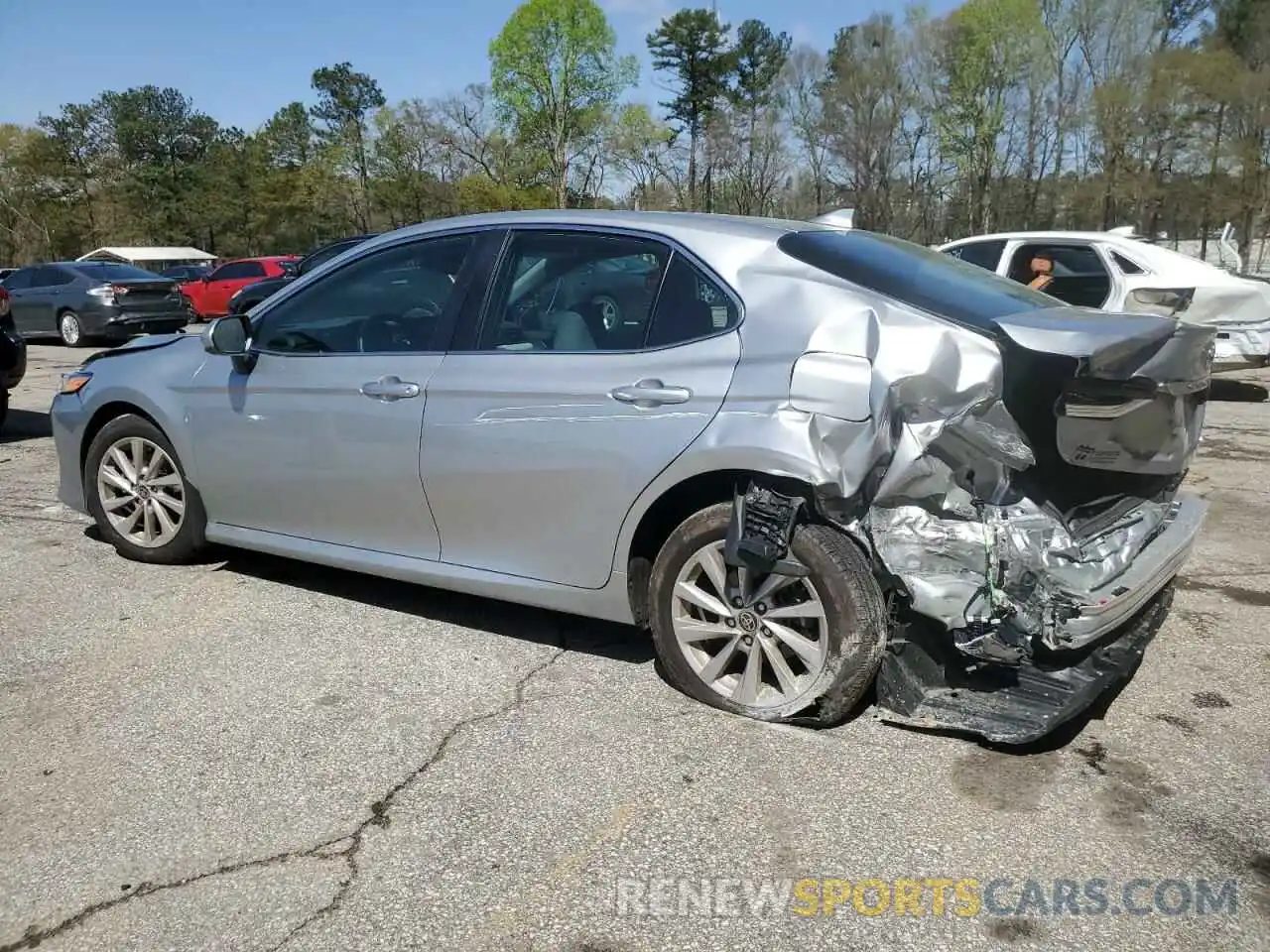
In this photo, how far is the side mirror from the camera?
14.4 ft

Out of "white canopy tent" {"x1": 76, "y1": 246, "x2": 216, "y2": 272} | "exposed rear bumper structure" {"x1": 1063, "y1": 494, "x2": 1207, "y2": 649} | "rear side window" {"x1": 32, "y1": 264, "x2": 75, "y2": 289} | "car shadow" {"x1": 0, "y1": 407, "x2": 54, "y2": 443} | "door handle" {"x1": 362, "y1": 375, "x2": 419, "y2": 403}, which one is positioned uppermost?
"white canopy tent" {"x1": 76, "y1": 246, "x2": 216, "y2": 272}

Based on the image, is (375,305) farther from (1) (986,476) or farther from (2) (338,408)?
(1) (986,476)

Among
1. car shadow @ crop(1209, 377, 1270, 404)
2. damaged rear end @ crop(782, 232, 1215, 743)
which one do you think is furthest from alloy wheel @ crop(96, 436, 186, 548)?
car shadow @ crop(1209, 377, 1270, 404)

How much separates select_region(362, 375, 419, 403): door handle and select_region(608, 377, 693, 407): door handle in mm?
904

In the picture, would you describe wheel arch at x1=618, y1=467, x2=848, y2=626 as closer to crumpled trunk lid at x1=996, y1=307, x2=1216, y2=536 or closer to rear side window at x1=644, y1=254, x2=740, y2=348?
rear side window at x1=644, y1=254, x2=740, y2=348

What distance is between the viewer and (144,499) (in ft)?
16.3

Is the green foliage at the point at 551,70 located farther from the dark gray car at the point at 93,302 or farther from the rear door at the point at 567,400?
the rear door at the point at 567,400

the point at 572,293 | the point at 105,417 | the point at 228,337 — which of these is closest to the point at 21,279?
the point at 105,417

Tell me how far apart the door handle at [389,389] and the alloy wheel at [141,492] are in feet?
4.53

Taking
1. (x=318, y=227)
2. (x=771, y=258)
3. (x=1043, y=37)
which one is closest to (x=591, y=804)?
(x=771, y=258)

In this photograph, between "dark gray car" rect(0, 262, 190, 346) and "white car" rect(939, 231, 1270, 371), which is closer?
"white car" rect(939, 231, 1270, 371)

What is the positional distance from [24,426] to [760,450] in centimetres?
875

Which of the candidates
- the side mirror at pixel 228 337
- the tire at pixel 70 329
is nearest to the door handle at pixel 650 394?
the side mirror at pixel 228 337

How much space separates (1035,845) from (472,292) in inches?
107
